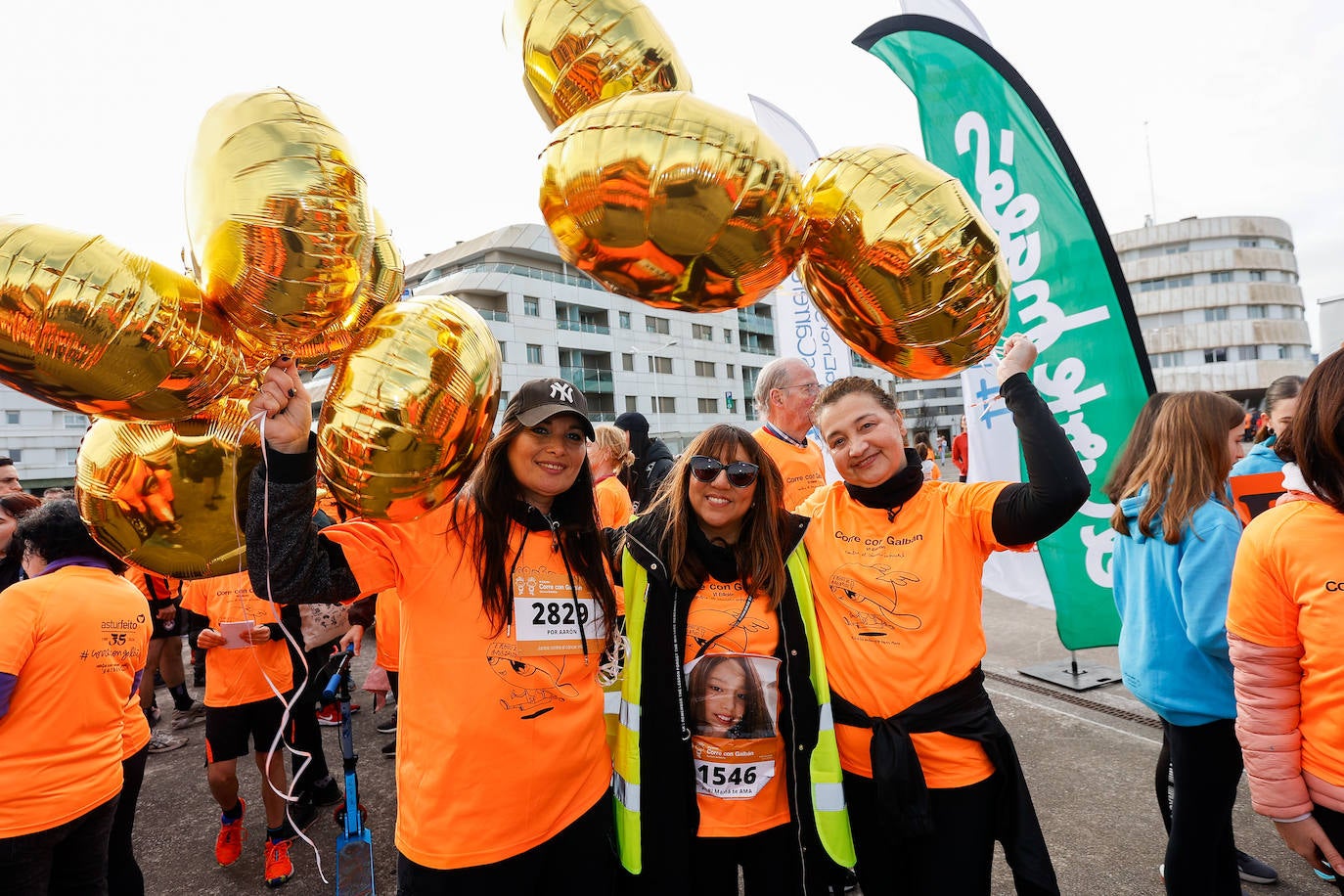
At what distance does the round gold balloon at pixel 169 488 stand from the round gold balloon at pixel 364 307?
21 centimetres

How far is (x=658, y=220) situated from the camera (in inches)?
45.7

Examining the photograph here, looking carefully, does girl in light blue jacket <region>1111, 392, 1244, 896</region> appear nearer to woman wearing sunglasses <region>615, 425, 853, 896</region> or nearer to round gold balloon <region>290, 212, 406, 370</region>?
woman wearing sunglasses <region>615, 425, 853, 896</region>

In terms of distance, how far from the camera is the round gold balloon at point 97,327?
3.17ft

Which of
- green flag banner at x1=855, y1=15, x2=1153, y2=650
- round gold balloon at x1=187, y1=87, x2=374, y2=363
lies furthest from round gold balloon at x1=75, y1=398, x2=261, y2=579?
green flag banner at x1=855, y1=15, x2=1153, y2=650

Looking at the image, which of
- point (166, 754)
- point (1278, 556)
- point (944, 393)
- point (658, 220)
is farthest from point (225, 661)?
point (944, 393)

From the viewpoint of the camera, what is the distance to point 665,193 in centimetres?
114

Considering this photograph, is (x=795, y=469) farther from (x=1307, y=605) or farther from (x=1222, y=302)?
(x=1222, y=302)

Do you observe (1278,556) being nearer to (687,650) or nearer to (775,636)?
(775,636)

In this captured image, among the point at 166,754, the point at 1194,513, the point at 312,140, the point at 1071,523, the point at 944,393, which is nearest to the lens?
the point at 312,140

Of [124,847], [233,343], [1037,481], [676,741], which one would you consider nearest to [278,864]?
[124,847]

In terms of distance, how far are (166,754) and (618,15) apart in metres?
5.95

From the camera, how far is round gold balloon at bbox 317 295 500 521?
1179 mm

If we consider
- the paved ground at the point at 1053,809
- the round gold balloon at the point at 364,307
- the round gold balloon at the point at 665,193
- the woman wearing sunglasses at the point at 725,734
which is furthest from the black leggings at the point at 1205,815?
the round gold balloon at the point at 364,307

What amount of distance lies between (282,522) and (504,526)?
53 centimetres
